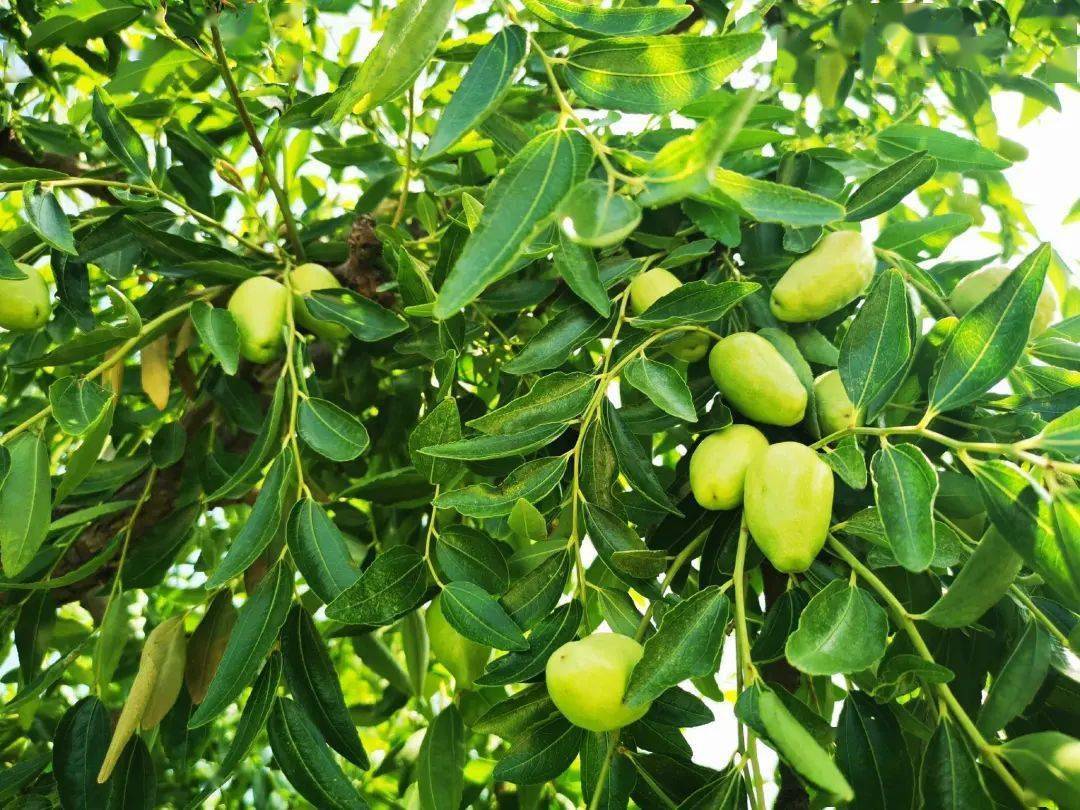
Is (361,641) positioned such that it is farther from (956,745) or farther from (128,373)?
(956,745)

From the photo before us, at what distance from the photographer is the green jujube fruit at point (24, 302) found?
3.32ft

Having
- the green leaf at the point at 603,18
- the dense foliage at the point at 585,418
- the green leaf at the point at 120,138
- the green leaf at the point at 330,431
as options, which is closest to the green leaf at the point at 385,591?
the dense foliage at the point at 585,418

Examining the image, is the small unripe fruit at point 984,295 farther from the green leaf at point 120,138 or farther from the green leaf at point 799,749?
the green leaf at point 120,138

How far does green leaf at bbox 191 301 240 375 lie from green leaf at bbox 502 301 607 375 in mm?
285

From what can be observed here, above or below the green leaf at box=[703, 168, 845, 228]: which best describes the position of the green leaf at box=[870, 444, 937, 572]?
below

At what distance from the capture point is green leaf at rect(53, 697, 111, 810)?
1002 millimetres

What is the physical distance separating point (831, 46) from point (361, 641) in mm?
997

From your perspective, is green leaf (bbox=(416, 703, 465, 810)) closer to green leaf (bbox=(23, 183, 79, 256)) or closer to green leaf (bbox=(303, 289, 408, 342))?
green leaf (bbox=(303, 289, 408, 342))

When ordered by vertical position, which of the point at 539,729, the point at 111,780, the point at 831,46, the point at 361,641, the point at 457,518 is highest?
the point at 831,46

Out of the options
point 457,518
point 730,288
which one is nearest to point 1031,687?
point 730,288

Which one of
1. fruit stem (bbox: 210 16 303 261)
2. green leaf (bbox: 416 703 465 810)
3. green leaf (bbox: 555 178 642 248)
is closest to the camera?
green leaf (bbox: 555 178 642 248)

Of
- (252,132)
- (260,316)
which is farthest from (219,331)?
(252,132)

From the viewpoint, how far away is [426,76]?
144 cm

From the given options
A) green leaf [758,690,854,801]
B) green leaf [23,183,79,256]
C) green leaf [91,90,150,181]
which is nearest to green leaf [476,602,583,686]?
→ green leaf [758,690,854,801]
